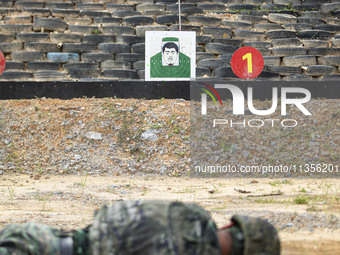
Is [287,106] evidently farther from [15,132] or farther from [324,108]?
[15,132]

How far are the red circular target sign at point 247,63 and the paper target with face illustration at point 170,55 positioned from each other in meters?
0.89

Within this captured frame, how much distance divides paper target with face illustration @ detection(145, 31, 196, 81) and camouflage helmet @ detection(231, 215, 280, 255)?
690cm

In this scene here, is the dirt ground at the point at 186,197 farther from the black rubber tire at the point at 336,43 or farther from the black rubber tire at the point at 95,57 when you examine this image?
the black rubber tire at the point at 336,43

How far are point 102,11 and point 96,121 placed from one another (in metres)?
3.14

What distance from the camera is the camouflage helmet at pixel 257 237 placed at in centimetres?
145

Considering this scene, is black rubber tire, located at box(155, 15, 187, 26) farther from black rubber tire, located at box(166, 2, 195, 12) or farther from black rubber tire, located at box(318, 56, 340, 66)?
black rubber tire, located at box(318, 56, 340, 66)

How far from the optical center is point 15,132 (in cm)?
671

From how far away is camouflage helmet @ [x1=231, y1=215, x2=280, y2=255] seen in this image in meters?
1.45

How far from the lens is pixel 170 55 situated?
334 inches

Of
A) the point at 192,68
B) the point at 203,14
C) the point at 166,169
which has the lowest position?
the point at 166,169

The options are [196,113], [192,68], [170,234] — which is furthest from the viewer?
[192,68]

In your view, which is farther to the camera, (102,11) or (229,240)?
(102,11)

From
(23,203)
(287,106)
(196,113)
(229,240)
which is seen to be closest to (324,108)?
(287,106)

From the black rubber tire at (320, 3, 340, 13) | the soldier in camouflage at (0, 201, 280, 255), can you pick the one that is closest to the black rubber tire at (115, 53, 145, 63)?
the black rubber tire at (320, 3, 340, 13)
